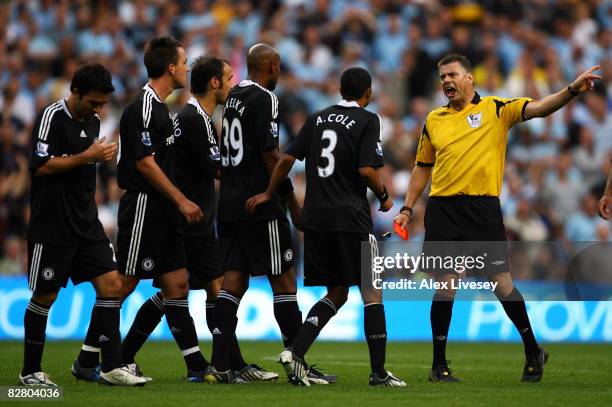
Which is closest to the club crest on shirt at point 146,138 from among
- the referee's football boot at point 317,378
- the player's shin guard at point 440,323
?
the referee's football boot at point 317,378

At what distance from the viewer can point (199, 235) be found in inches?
387

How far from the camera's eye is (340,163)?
9.06m

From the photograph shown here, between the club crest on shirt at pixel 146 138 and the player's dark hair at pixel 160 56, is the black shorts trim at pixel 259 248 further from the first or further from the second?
the player's dark hair at pixel 160 56

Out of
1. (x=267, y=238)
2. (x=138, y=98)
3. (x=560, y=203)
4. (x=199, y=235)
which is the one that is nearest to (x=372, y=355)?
(x=267, y=238)

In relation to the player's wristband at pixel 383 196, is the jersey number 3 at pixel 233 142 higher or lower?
higher

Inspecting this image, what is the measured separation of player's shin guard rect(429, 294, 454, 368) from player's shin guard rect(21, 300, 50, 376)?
124 inches

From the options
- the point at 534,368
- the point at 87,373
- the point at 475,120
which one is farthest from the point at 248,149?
the point at 534,368

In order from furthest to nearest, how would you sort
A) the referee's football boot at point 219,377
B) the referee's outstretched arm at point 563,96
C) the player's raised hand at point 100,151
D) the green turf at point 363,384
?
the referee's football boot at point 219,377 < the referee's outstretched arm at point 563,96 < the player's raised hand at point 100,151 < the green turf at point 363,384

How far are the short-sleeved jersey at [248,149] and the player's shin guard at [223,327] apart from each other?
675 mm

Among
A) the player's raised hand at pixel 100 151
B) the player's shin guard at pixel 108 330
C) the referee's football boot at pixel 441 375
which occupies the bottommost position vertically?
the referee's football boot at pixel 441 375

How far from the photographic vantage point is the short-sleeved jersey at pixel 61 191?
353 inches

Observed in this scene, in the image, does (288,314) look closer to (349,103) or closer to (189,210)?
(189,210)

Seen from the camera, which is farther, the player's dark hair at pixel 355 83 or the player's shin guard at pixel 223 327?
the player's shin guard at pixel 223 327

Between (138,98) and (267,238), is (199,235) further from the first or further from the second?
(138,98)
